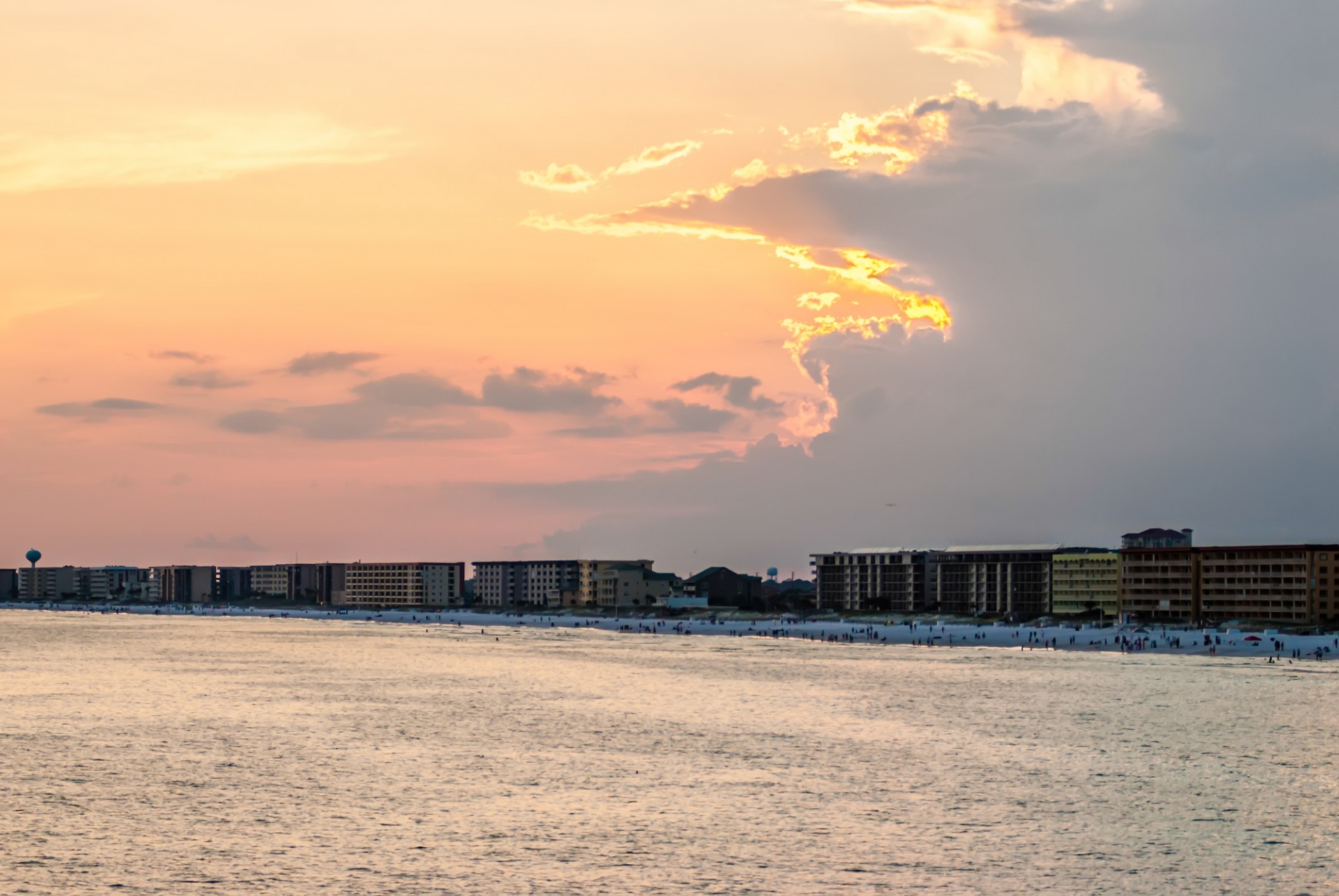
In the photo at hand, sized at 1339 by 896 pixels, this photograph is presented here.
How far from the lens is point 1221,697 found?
8725cm

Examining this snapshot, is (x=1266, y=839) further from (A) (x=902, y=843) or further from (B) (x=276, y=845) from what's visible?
(B) (x=276, y=845)

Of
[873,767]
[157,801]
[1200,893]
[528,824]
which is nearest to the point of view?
[1200,893]

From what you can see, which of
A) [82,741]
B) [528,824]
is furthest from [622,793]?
[82,741]

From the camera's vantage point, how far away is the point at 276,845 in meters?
36.6

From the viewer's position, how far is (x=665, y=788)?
46594mm

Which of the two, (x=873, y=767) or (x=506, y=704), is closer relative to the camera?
(x=873, y=767)

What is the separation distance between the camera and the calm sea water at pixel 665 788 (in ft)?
110

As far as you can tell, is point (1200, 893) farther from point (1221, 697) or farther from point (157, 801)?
point (1221, 697)

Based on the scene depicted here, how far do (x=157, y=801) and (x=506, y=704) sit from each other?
3777cm

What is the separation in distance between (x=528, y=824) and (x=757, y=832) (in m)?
6.63

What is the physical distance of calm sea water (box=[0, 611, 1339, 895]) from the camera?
3353 cm

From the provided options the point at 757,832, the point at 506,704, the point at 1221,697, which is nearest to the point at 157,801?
the point at 757,832

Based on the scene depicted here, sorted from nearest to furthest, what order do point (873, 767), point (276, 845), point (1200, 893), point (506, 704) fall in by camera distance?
1. point (1200, 893)
2. point (276, 845)
3. point (873, 767)
4. point (506, 704)

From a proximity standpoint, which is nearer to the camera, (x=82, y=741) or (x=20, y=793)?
(x=20, y=793)
